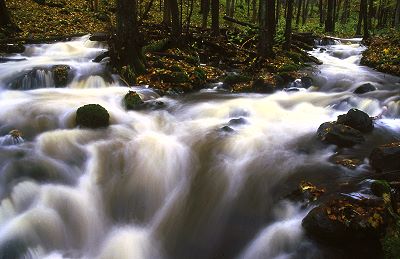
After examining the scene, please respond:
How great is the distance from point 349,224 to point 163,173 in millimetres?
3390

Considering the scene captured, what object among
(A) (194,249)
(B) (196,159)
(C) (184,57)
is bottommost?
(A) (194,249)

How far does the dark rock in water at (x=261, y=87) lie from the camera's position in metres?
11.9

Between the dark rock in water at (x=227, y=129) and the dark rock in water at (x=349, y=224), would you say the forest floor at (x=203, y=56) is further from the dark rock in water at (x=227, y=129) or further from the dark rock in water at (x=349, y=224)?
the dark rock in water at (x=349, y=224)

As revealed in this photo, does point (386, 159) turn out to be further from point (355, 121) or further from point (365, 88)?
point (365, 88)

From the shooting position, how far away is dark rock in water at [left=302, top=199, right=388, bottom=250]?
475 cm

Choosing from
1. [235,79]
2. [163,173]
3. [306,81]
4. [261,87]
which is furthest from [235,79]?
[163,173]

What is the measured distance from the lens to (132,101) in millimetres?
9828

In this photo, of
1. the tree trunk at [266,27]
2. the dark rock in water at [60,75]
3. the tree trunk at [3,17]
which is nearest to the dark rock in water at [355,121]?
the tree trunk at [266,27]

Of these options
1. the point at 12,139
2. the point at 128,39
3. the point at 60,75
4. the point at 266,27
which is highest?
the point at 266,27

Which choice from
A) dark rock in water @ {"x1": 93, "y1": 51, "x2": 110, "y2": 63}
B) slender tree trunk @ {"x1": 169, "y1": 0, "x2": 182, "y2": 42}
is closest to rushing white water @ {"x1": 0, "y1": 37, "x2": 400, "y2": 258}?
dark rock in water @ {"x1": 93, "y1": 51, "x2": 110, "y2": 63}

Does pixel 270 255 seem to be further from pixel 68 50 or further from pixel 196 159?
pixel 68 50

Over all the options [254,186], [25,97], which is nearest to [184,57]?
[25,97]

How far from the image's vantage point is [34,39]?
14977 mm

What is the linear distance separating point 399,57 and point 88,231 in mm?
13551
